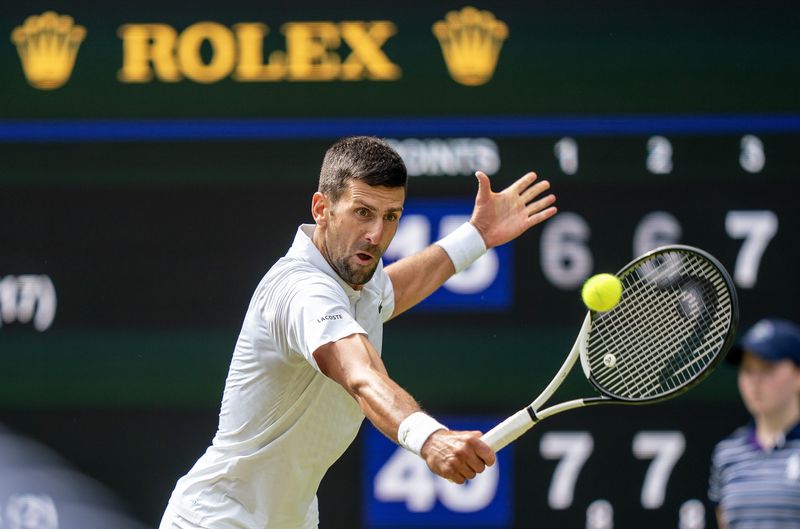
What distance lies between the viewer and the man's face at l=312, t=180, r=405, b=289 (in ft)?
12.1

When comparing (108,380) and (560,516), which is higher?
(108,380)

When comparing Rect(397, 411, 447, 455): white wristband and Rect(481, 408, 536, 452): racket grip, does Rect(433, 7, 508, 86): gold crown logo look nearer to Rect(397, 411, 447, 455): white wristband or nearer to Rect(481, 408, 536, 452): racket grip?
Rect(481, 408, 536, 452): racket grip

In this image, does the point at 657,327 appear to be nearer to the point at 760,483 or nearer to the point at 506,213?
the point at 760,483

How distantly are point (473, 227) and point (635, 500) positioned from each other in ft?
4.70

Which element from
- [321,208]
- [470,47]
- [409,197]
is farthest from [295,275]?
[470,47]

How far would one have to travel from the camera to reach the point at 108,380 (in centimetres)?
555

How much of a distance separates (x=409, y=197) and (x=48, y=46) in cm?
140

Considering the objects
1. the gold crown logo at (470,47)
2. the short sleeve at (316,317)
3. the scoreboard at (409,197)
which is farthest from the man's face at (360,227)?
the gold crown logo at (470,47)

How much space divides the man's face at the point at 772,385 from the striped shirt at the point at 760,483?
0.23ft

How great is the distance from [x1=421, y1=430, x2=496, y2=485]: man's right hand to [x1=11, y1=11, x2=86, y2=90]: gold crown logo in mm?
3044

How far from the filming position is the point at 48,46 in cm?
A: 563

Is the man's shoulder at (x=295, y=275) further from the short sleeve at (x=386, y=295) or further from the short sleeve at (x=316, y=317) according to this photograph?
the short sleeve at (x=386, y=295)

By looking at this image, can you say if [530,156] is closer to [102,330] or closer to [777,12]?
[777,12]

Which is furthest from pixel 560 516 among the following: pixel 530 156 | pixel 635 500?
pixel 530 156
